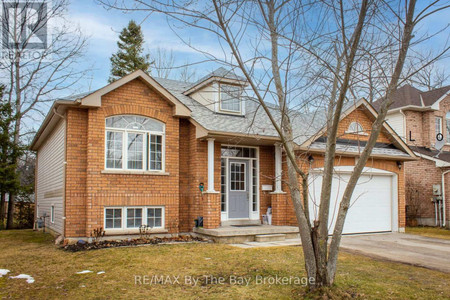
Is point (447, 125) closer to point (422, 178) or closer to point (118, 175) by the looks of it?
point (422, 178)

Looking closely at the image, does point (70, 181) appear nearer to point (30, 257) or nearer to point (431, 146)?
point (30, 257)

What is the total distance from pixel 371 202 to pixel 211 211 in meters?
6.70

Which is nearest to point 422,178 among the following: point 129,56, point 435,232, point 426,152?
point 426,152

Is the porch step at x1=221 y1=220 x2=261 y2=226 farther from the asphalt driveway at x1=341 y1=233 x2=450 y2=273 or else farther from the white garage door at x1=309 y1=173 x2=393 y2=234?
the asphalt driveway at x1=341 y1=233 x2=450 y2=273

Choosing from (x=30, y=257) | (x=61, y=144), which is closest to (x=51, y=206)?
(x=61, y=144)

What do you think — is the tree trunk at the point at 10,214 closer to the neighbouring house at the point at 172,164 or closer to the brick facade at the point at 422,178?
the neighbouring house at the point at 172,164

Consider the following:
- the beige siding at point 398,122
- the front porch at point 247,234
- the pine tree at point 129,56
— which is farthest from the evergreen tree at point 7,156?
the beige siding at point 398,122

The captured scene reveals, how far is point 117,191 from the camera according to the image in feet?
37.5

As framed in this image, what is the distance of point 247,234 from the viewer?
11.8 meters

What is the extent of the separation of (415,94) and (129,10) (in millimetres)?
20040

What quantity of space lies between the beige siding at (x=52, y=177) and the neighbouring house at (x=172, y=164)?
64mm

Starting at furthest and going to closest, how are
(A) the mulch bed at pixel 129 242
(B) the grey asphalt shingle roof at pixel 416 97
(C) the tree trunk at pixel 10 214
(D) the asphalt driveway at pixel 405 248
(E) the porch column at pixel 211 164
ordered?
(B) the grey asphalt shingle roof at pixel 416 97
(C) the tree trunk at pixel 10 214
(E) the porch column at pixel 211 164
(A) the mulch bed at pixel 129 242
(D) the asphalt driveway at pixel 405 248

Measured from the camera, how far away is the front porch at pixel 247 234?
37.5ft

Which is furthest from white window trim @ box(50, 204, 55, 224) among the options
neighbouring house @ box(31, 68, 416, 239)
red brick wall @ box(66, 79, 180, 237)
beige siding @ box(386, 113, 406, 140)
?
beige siding @ box(386, 113, 406, 140)
